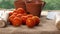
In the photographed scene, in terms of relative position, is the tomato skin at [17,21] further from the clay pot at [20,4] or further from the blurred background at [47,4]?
the blurred background at [47,4]

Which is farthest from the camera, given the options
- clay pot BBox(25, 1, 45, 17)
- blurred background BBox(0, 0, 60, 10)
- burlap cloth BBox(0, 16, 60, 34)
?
blurred background BBox(0, 0, 60, 10)

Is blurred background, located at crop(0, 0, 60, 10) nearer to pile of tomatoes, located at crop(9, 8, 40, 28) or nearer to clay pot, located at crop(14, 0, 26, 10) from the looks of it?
clay pot, located at crop(14, 0, 26, 10)

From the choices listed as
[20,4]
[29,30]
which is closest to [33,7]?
[20,4]

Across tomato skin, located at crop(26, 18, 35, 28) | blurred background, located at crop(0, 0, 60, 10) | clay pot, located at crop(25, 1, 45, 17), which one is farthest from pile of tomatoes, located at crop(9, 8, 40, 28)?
blurred background, located at crop(0, 0, 60, 10)

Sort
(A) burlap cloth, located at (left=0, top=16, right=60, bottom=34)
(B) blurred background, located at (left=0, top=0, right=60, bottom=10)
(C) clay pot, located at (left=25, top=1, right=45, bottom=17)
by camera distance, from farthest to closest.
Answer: (B) blurred background, located at (left=0, top=0, right=60, bottom=10)
(C) clay pot, located at (left=25, top=1, right=45, bottom=17)
(A) burlap cloth, located at (left=0, top=16, right=60, bottom=34)

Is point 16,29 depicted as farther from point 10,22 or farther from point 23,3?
point 23,3

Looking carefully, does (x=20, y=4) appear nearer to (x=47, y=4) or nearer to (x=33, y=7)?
(x=33, y=7)

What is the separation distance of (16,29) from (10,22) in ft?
0.36

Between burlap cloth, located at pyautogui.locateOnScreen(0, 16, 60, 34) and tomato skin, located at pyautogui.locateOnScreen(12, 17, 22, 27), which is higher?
tomato skin, located at pyautogui.locateOnScreen(12, 17, 22, 27)

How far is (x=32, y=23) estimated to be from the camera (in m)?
0.90

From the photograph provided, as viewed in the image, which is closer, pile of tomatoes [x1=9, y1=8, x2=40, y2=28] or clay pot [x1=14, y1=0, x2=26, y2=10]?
pile of tomatoes [x1=9, y1=8, x2=40, y2=28]

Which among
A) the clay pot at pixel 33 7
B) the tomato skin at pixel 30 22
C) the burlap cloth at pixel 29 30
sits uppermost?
the clay pot at pixel 33 7

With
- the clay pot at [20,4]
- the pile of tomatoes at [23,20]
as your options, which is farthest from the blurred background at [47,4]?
the pile of tomatoes at [23,20]

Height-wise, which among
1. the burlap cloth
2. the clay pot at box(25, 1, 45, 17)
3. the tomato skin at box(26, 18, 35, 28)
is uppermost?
the clay pot at box(25, 1, 45, 17)
